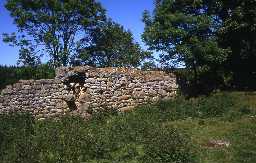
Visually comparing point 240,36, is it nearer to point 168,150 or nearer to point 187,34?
point 187,34

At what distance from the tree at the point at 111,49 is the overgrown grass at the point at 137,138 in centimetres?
1774

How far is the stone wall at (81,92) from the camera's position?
60.7ft

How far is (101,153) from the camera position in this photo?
12.4 metres

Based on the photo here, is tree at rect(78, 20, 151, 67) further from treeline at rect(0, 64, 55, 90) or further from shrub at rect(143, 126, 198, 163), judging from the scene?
shrub at rect(143, 126, 198, 163)

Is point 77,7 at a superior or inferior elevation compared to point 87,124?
superior

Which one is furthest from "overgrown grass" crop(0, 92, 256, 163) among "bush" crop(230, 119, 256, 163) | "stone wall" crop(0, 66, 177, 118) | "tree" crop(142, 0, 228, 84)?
"tree" crop(142, 0, 228, 84)

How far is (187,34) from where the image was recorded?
2203 centimetres

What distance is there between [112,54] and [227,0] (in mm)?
15988

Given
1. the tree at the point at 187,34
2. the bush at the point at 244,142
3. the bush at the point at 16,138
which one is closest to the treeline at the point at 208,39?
the tree at the point at 187,34

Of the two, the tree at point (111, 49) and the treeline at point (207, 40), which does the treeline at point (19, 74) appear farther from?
the tree at point (111, 49)

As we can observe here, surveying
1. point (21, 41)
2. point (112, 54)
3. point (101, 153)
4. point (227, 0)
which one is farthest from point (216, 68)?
point (21, 41)

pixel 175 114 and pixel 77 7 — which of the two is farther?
pixel 77 7

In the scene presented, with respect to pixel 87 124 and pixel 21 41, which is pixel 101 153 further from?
pixel 21 41

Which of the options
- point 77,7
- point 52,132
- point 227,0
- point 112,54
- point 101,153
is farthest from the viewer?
point 112,54
